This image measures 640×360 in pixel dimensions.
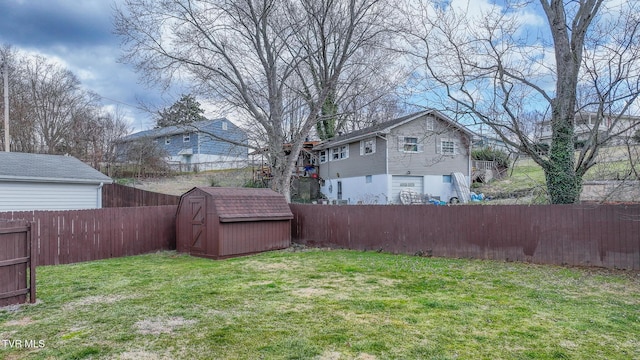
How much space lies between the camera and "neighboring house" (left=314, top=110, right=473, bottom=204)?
21.6 m

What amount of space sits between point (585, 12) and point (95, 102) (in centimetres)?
2897

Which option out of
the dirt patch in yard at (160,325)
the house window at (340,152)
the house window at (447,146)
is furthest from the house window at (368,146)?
the dirt patch in yard at (160,325)

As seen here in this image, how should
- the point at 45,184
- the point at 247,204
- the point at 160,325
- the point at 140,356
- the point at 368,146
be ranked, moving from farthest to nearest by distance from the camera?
the point at 368,146, the point at 45,184, the point at 247,204, the point at 160,325, the point at 140,356

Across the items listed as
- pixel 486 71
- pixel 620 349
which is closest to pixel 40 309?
pixel 620 349

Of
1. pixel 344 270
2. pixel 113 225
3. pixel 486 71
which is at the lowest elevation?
pixel 344 270

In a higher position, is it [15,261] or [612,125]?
[612,125]

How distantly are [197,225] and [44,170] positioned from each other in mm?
7237

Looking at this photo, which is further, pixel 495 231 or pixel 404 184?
pixel 404 184

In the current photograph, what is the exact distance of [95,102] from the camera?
27609 millimetres

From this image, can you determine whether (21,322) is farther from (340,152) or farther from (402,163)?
(340,152)

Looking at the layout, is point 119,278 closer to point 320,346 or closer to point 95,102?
point 320,346

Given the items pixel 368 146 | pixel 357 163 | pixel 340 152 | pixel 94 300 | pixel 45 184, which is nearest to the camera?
pixel 94 300

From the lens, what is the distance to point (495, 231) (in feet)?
30.3

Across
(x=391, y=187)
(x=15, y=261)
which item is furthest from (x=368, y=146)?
(x=15, y=261)
